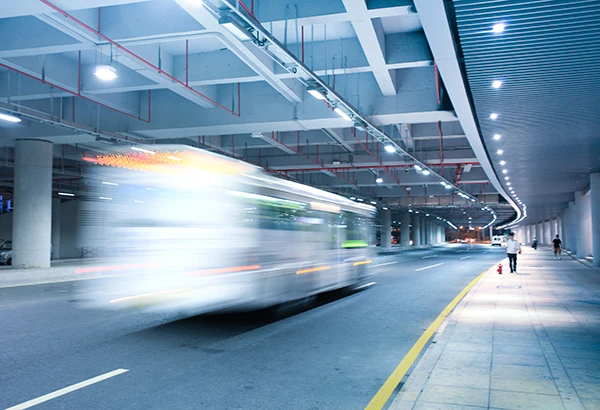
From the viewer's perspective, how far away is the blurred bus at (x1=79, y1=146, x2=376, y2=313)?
9.31m

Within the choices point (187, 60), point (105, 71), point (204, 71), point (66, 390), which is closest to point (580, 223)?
point (204, 71)

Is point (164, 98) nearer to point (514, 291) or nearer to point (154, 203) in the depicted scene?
point (154, 203)

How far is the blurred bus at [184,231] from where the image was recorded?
30.6 feet

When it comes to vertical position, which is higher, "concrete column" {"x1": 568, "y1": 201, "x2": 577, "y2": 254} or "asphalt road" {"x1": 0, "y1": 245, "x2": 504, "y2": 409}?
"concrete column" {"x1": 568, "y1": 201, "x2": 577, "y2": 254}

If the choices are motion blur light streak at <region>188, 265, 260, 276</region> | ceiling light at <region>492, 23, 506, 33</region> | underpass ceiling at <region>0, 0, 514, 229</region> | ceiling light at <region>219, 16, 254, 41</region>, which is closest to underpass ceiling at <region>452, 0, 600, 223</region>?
ceiling light at <region>492, 23, 506, 33</region>

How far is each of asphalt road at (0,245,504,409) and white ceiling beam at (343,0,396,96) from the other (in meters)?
6.47

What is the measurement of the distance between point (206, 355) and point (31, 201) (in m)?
16.3

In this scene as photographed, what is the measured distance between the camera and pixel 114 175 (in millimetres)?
10234

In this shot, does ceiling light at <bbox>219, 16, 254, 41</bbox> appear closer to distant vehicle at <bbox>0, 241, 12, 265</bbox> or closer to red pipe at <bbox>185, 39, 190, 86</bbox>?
red pipe at <bbox>185, 39, 190, 86</bbox>

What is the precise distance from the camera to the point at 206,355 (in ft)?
27.1

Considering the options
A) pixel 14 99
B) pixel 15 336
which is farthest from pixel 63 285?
pixel 15 336

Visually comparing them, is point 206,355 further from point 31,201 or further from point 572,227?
point 572,227

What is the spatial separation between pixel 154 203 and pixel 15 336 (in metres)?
3.59

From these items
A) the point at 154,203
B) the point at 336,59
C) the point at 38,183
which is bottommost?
the point at 154,203
